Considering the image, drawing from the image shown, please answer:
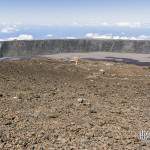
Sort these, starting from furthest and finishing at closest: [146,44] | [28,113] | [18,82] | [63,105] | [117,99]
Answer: [146,44], [18,82], [117,99], [63,105], [28,113]

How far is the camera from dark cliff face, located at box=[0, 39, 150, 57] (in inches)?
1642

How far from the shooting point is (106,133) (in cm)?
712

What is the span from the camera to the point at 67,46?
4491 cm

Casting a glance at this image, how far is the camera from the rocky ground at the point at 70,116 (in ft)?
21.5

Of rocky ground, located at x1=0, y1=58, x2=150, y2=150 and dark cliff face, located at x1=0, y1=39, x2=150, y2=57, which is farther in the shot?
dark cliff face, located at x1=0, y1=39, x2=150, y2=57

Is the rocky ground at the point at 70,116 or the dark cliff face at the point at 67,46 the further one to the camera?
the dark cliff face at the point at 67,46

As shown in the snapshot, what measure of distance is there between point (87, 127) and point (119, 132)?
66 centimetres

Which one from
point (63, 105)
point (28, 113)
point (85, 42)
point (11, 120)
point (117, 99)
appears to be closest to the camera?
point (11, 120)

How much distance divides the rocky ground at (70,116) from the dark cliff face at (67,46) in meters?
29.6

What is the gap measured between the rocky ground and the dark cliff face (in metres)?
29.6

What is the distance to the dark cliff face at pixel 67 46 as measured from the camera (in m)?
41.7

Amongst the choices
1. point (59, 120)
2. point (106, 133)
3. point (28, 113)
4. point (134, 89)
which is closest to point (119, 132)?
point (106, 133)

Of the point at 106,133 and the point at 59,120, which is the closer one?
the point at 106,133

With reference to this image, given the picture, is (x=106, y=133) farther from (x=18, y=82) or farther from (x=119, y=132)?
(x=18, y=82)
